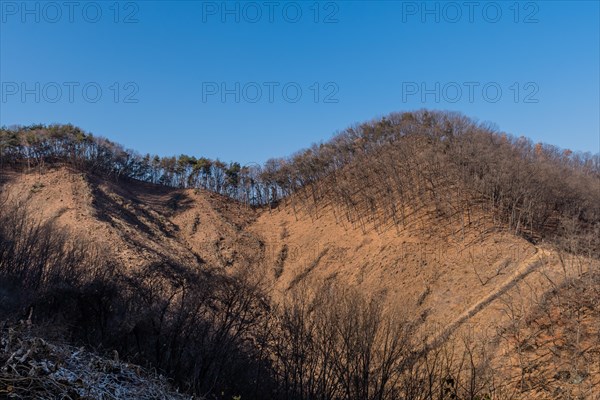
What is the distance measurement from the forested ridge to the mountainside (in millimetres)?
212

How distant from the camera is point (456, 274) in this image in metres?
31.6

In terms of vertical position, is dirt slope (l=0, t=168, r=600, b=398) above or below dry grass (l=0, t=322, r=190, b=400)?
above

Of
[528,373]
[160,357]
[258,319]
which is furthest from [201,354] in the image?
[528,373]

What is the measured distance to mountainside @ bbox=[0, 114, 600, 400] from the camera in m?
19.8

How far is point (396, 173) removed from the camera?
4359 centimetres

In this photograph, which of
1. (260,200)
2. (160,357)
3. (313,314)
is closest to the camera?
(160,357)

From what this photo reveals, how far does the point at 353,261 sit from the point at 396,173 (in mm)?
10793

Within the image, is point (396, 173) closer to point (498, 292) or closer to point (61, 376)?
point (498, 292)

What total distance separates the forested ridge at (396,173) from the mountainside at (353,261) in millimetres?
212

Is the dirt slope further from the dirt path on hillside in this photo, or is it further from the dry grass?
the dry grass

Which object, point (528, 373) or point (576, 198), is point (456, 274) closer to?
point (528, 373)

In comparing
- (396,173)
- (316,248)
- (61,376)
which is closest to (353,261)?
(316,248)

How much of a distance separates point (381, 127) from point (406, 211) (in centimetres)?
1534

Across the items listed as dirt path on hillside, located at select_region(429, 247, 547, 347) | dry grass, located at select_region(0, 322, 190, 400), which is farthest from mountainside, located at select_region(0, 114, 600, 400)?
dry grass, located at select_region(0, 322, 190, 400)
